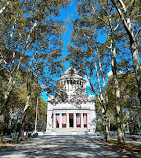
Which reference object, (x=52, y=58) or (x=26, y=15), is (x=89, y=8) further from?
(x=52, y=58)

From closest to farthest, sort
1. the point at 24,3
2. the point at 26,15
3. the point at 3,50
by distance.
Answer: the point at 24,3, the point at 26,15, the point at 3,50

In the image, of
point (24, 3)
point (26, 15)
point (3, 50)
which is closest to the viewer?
point (24, 3)

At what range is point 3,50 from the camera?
1866cm

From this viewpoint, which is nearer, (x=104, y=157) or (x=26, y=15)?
(x=104, y=157)

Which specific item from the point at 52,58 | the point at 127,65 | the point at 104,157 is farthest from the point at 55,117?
the point at 104,157

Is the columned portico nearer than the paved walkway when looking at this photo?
No

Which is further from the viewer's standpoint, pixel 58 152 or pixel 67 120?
pixel 67 120

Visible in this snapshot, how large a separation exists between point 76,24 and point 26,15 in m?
6.77

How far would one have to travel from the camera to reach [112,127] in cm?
6656

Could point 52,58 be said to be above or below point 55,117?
above

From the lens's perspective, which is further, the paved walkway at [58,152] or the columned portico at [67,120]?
the columned portico at [67,120]

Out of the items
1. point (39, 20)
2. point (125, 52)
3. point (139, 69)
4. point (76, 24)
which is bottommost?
point (139, 69)

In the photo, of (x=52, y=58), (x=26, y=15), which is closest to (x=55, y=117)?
(x=52, y=58)

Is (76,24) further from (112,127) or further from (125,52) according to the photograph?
(112,127)
